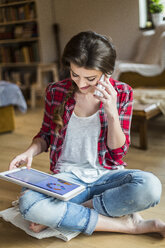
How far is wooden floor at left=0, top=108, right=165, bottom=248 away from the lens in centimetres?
116

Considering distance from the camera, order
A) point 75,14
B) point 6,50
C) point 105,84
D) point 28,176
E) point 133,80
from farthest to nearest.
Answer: point 6,50
point 75,14
point 133,80
point 28,176
point 105,84

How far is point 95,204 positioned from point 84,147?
0.23m

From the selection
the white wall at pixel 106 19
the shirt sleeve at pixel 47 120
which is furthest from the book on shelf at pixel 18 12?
the shirt sleeve at pixel 47 120

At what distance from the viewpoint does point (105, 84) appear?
1.08 m

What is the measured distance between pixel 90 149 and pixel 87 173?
0.10 meters

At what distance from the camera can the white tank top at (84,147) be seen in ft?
4.03

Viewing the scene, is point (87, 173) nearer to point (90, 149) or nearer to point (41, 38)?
point (90, 149)

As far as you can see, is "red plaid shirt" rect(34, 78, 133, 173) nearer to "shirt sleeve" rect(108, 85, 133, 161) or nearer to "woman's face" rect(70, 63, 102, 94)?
"shirt sleeve" rect(108, 85, 133, 161)

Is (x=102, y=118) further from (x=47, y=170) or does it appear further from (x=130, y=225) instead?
(x=47, y=170)

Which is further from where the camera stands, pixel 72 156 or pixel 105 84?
pixel 72 156

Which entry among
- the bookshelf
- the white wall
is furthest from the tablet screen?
the bookshelf

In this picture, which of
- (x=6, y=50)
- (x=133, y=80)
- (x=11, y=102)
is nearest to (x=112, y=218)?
(x=11, y=102)

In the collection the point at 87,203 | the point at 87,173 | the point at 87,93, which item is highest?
the point at 87,93

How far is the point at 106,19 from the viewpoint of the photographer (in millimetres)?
4008
